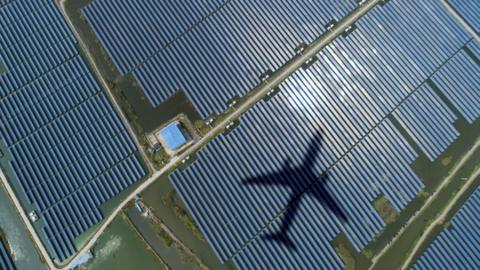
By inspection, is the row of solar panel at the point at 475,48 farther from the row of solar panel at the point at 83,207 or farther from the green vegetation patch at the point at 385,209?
the row of solar panel at the point at 83,207

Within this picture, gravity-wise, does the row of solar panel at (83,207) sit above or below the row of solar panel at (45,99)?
below

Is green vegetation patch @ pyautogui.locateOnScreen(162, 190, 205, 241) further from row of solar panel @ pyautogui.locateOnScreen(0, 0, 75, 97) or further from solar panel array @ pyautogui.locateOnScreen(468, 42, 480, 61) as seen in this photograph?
solar panel array @ pyautogui.locateOnScreen(468, 42, 480, 61)

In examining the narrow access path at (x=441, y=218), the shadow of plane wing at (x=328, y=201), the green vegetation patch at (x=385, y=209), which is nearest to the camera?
the narrow access path at (x=441, y=218)

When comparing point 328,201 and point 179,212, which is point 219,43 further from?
point 328,201

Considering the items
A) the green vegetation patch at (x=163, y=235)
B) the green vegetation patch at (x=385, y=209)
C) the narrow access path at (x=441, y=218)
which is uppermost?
the green vegetation patch at (x=163, y=235)

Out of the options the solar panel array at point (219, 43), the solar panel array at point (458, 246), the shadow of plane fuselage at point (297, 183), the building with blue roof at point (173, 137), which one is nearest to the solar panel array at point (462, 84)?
the solar panel array at point (458, 246)

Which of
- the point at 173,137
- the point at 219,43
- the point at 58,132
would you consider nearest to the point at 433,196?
the point at 173,137

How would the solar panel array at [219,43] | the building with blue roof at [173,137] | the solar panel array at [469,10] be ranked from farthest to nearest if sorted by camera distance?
the solar panel array at [469,10] → the solar panel array at [219,43] → the building with blue roof at [173,137]
